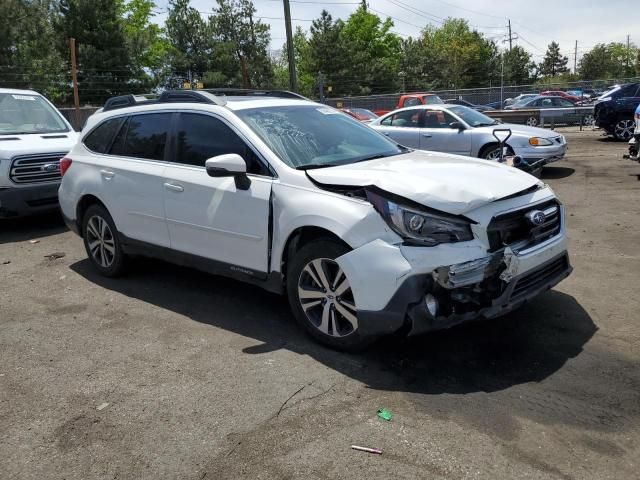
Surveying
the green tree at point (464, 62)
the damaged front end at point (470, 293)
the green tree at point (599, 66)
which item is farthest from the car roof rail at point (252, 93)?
the green tree at point (599, 66)

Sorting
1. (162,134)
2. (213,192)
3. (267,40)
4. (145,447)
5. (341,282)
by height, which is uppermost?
(267,40)

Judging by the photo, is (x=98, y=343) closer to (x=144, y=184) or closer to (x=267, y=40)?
(x=144, y=184)

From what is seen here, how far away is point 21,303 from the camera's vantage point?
17.7 ft

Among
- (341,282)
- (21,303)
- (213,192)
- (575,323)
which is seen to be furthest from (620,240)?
(21,303)

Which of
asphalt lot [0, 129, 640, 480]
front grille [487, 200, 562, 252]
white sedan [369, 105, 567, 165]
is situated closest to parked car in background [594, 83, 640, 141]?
white sedan [369, 105, 567, 165]

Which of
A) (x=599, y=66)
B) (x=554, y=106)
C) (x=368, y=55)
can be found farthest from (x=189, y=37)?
(x=599, y=66)

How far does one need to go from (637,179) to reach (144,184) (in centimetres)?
905

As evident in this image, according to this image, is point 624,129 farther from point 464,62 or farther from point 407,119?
point 464,62

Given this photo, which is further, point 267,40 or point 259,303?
point 267,40

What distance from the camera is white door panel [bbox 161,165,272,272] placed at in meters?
4.33

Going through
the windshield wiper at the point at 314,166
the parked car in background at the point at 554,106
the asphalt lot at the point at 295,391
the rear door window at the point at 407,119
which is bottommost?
the asphalt lot at the point at 295,391

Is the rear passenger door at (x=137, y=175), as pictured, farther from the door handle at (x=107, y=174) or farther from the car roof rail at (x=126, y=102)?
the car roof rail at (x=126, y=102)

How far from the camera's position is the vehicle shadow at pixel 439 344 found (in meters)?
3.62

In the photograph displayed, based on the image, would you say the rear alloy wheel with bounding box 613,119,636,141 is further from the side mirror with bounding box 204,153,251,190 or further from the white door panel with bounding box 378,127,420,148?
the side mirror with bounding box 204,153,251,190
